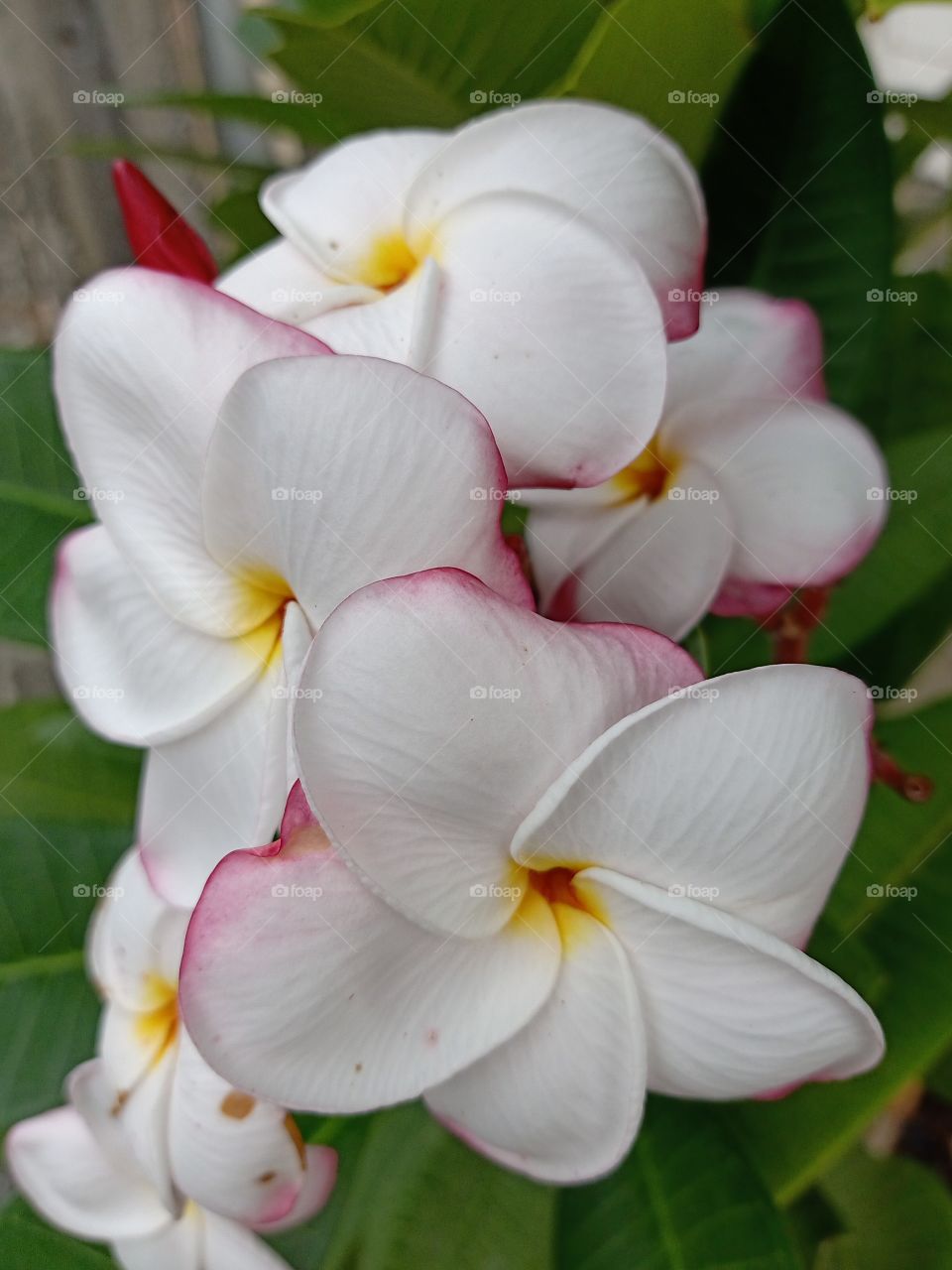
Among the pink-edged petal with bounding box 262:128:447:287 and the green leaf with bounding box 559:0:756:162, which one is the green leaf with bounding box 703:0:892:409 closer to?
the green leaf with bounding box 559:0:756:162

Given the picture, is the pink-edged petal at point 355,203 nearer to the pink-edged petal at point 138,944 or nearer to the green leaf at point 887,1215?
the pink-edged petal at point 138,944

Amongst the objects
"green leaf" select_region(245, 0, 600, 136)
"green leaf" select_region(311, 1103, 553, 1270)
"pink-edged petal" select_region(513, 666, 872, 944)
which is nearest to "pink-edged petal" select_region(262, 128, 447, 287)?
"green leaf" select_region(245, 0, 600, 136)

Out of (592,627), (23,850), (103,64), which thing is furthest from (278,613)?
(103,64)

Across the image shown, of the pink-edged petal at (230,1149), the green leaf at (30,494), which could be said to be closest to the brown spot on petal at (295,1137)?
the pink-edged petal at (230,1149)

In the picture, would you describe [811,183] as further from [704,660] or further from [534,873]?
[534,873]

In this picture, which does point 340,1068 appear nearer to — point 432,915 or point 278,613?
point 432,915

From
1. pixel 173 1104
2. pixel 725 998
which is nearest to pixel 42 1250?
pixel 173 1104

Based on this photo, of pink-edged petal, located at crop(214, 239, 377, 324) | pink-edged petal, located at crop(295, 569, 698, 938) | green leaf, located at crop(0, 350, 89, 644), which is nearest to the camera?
pink-edged petal, located at crop(295, 569, 698, 938)
